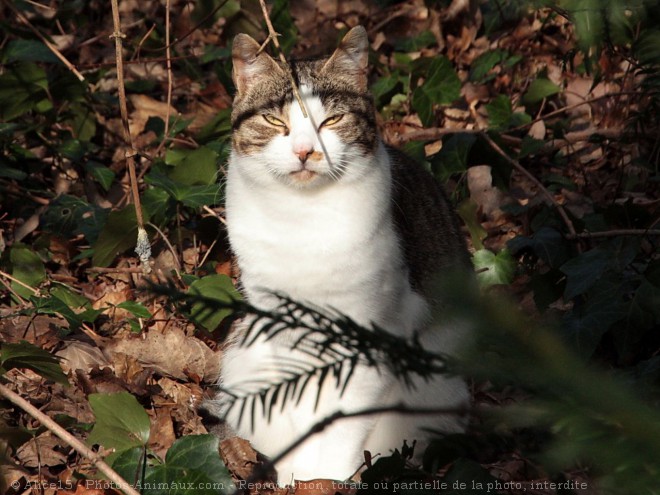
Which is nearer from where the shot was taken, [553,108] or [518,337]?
[518,337]

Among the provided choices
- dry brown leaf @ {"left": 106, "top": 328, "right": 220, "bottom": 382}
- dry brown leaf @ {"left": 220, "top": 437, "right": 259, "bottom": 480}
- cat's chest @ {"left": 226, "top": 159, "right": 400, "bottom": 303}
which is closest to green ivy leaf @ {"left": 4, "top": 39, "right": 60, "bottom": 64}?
dry brown leaf @ {"left": 106, "top": 328, "right": 220, "bottom": 382}

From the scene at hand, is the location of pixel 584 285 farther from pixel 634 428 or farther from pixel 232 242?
pixel 634 428

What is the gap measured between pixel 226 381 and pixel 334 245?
27.5 inches

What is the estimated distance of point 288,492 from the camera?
2.49m

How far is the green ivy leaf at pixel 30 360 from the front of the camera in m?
2.24

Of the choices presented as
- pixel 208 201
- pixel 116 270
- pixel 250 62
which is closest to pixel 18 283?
pixel 116 270

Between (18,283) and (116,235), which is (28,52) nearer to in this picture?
(116,235)

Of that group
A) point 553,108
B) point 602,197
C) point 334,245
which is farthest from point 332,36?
point 334,245

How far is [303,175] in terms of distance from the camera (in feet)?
8.16

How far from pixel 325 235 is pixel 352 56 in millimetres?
663

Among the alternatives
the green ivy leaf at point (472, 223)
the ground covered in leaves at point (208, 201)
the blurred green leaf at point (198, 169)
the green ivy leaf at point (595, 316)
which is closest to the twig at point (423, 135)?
the ground covered in leaves at point (208, 201)

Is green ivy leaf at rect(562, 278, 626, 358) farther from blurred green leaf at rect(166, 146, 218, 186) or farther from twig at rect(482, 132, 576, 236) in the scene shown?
blurred green leaf at rect(166, 146, 218, 186)

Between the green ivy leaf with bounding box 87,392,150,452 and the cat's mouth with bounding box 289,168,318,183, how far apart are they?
33.6 inches

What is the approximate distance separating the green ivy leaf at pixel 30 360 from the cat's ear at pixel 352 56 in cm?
131
